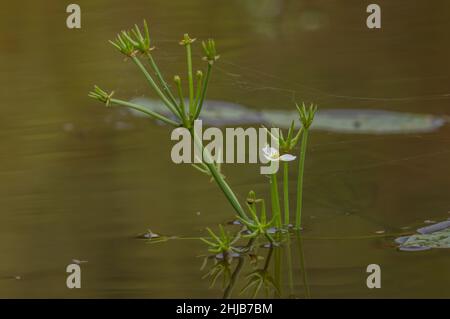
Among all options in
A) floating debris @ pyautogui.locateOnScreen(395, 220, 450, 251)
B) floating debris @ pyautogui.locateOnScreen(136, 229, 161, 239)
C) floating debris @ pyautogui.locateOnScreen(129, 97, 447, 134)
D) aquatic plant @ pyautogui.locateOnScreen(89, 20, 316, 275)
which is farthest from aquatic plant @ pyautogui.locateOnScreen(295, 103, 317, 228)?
floating debris @ pyautogui.locateOnScreen(129, 97, 447, 134)

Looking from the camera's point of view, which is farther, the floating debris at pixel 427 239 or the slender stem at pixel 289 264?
the floating debris at pixel 427 239

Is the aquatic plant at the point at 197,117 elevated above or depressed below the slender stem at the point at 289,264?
above

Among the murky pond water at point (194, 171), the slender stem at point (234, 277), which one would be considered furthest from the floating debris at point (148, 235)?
the slender stem at point (234, 277)

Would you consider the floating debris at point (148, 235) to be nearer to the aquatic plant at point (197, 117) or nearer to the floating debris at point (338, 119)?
the aquatic plant at point (197, 117)

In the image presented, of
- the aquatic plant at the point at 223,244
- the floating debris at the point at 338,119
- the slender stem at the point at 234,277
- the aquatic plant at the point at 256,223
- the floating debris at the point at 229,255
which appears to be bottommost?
the slender stem at the point at 234,277

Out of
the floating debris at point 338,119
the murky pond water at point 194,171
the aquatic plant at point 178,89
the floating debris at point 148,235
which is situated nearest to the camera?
the aquatic plant at point 178,89

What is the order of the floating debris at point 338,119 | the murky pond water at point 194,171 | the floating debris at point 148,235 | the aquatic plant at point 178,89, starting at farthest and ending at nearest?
the floating debris at point 338,119, the floating debris at point 148,235, the murky pond water at point 194,171, the aquatic plant at point 178,89
